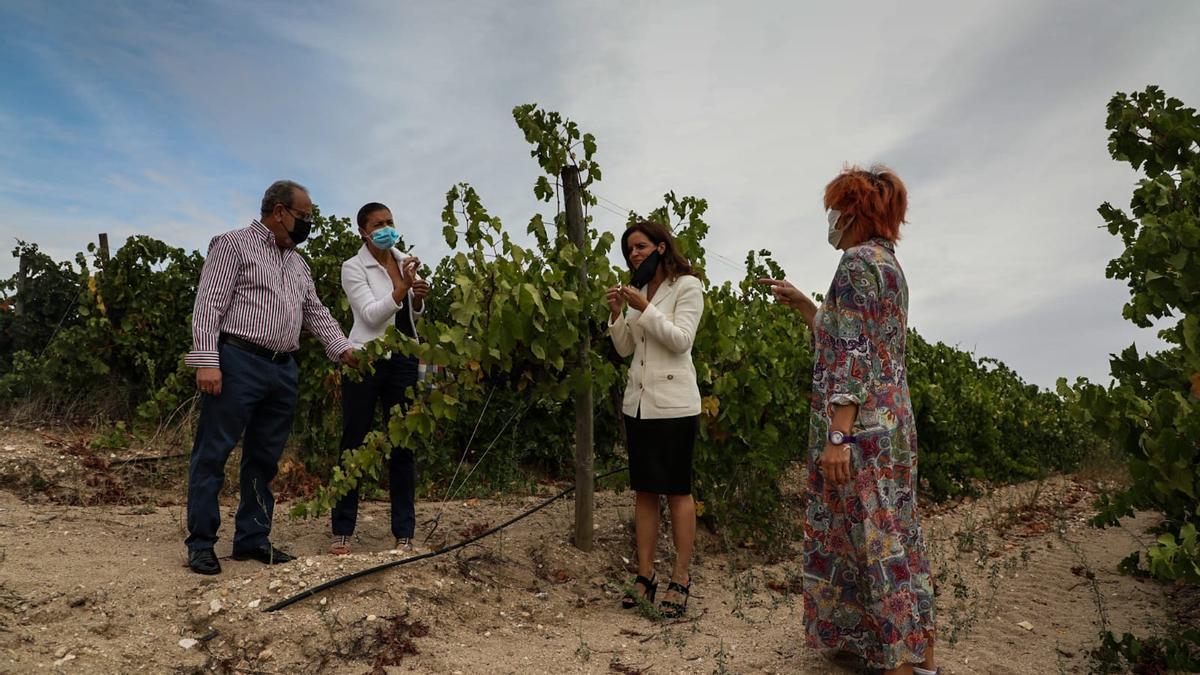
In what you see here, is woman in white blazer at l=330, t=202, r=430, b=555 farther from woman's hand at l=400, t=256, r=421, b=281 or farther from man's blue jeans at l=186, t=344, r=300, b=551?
man's blue jeans at l=186, t=344, r=300, b=551

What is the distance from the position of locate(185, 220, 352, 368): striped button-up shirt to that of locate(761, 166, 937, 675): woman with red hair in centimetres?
286

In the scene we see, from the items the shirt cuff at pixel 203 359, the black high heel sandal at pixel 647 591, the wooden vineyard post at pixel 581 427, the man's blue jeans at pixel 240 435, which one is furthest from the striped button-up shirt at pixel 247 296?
the black high heel sandal at pixel 647 591

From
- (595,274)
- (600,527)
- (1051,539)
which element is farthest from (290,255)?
(1051,539)

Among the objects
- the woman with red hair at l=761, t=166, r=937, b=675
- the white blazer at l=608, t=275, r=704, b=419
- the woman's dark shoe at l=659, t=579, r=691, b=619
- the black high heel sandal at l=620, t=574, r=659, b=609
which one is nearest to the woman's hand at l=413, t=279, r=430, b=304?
the white blazer at l=608, t=275, r=704, b=419

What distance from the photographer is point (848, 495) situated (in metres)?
3.29

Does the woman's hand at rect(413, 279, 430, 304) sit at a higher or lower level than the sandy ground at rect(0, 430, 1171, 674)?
higher

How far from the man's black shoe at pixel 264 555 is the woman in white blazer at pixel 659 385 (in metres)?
1.97

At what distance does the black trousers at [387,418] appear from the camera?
501 centimetres

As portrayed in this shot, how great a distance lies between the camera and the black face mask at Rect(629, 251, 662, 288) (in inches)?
179

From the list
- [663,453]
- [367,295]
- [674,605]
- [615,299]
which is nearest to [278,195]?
[367,295]

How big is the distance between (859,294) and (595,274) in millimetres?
2238

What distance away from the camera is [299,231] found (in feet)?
16.2

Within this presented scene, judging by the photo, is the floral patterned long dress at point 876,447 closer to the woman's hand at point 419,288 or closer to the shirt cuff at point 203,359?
the woman's hand at point 419,288

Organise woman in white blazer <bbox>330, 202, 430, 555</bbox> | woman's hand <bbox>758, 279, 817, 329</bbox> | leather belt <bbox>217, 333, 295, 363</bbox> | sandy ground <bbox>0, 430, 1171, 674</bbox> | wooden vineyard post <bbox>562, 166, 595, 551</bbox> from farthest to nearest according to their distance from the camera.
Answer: wooden vineyard post <bbox>562, 166, 595, 551</bbox>, woman in white blazer <bbox>330, 202, 430, 555</bbox>, leather belt <bbox>217, 333, 295, 363</bbox>, sandy ground <bbox>0, 430, 1171, 674</bbox>, woman's hand <bbox>758, 279, 817, 329</bbox>
